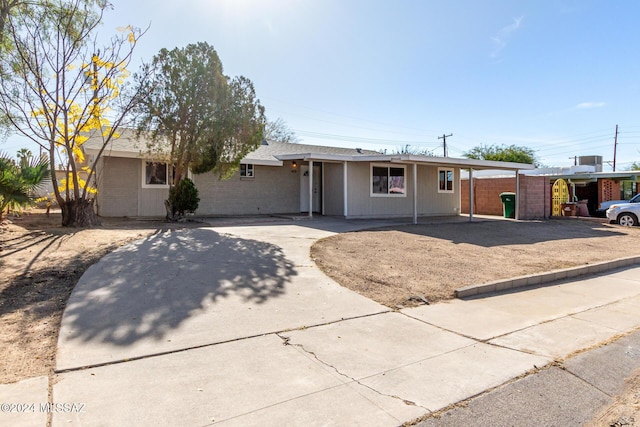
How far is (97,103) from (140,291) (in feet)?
27.6

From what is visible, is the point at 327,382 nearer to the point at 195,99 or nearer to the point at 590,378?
the point at 590,378

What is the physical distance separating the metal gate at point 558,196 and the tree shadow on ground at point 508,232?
4722mm

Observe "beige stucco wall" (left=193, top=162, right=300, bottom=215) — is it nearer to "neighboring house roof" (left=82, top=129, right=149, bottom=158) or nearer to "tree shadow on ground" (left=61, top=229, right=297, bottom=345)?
"neighboring house roof" (left=82, top=129, right=149, bottom=158)

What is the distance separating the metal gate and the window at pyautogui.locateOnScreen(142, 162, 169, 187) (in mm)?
19018

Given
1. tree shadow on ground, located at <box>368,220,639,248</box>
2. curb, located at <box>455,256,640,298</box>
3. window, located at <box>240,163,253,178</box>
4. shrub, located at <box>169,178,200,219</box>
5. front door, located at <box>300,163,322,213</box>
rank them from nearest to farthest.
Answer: curb, located at <box>455,256,640,298</box>
tree shadow on ground, located at <box>368,220,639,248</box>
shrub, located at <box>169,178,200,219</box>
window, located at <box>240,163,253,178</box>
front door, located at <box>300,163,322,213</box>

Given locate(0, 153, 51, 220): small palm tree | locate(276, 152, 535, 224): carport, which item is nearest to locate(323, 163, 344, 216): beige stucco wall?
locate(276, 152, 535, 224): carport

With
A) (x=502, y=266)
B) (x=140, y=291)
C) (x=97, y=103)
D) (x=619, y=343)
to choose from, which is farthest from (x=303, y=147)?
(x=619, y=343)

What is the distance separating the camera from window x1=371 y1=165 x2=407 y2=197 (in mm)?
17047

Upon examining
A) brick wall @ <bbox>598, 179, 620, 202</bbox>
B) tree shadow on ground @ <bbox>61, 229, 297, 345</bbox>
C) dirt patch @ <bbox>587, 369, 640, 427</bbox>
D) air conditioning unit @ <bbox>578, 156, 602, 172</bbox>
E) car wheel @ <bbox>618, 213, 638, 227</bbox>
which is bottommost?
dirt patch @ <bbox>587, 369, 640, 427</bbox>

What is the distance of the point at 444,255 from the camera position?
8.77 metres

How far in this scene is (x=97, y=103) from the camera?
11.3 meters

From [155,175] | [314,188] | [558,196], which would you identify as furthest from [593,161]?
[155,175]

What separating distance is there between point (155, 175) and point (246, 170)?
3.68m

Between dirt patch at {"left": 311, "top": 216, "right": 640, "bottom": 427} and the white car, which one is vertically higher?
the white car
